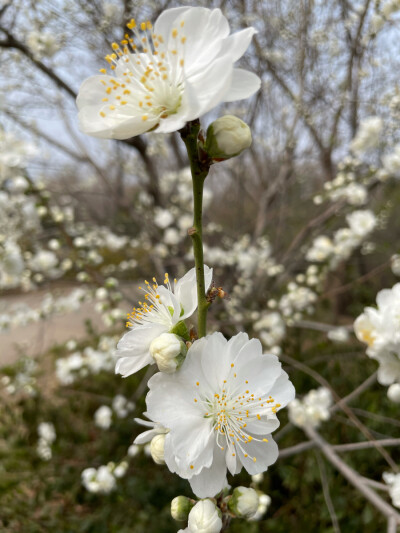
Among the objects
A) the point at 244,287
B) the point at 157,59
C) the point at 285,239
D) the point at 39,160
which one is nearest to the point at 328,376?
the point at 244,287

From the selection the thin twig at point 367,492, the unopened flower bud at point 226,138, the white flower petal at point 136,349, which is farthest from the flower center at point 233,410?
the thin twig at point 367,492

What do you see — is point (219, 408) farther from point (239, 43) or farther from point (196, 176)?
point (239, 43)

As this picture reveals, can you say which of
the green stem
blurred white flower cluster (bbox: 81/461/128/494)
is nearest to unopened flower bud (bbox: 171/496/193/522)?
the green stem

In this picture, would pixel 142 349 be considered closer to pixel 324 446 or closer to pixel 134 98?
pixel 134 98

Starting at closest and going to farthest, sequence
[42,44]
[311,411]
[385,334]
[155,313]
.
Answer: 1. [155,313]
2. [385,334]
3. [311,411]
4. [42,44]

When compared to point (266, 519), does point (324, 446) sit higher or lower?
higher

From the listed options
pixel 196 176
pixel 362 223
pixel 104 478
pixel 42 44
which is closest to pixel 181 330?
pixel 196 176
